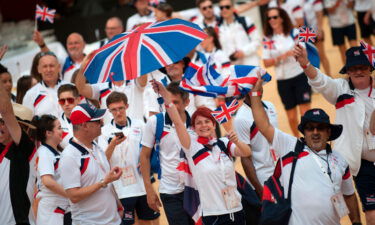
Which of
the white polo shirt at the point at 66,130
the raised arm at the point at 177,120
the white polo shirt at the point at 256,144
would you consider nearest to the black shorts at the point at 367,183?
the white polo shirt at the point at 256,144

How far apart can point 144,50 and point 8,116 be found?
136 cm

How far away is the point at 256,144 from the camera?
700cm

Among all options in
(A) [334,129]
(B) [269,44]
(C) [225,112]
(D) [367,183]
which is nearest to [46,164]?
(C) [225,112]

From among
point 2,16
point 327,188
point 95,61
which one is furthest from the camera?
point 2,16

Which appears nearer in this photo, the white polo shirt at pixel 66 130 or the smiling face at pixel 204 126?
the smiling face at pixel 204 126

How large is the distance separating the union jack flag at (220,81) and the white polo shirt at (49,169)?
141 centimetres

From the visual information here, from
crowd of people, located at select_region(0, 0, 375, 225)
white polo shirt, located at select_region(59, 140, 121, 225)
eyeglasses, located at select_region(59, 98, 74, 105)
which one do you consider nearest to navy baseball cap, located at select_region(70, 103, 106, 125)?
crowd of people, located at select_region(0, 0, 375, 225)

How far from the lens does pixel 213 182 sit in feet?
20.8

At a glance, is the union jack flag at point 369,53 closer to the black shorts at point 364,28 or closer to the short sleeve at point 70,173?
the short sleeve at point 70,173

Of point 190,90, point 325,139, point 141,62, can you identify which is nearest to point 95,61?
point 141,62

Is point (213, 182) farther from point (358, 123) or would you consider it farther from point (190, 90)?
point (358, 123)

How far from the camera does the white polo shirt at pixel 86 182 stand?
612 cm

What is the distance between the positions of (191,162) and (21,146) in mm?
1591

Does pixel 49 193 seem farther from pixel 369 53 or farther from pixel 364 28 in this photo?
pixel 364 28
